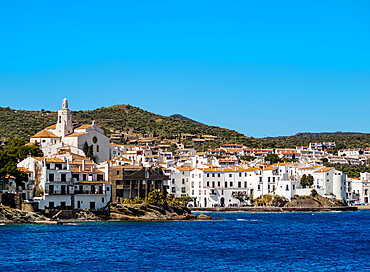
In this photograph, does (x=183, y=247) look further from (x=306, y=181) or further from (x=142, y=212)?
(x=306, y=181)

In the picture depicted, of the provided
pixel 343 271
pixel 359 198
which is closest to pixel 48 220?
pixel 343 271

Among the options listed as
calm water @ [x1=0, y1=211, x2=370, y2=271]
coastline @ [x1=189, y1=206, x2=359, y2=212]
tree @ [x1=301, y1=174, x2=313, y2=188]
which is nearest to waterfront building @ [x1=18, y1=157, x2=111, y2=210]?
calm water @ [x1=0, y1=211, x2=370, y2=271]

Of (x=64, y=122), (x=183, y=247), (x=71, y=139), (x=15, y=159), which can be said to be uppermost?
(x=64, y=122)

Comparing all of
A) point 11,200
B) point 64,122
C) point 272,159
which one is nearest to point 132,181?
point 11,200

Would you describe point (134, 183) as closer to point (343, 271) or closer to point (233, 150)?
point (343, 271)

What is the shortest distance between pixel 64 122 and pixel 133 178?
27.8 meters

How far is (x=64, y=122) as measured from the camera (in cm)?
9556

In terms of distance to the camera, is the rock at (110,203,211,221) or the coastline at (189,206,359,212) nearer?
the rock at (110,203,211,221)

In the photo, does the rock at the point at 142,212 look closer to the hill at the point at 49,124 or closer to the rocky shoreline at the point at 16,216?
the rocky shoreline at the point at 16,216

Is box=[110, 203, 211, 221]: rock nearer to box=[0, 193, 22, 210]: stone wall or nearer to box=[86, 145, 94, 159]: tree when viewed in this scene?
box=[0, 193, 22, 210]: stone wall

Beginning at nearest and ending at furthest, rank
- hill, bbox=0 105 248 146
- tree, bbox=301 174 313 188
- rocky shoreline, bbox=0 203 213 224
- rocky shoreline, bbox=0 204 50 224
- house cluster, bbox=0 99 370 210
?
rocky shoreline, bbox=0 204 50 224 < rocky shoreline, bbox=0 203 213 224 < house cluster, bbox=0 99 370 210 < tree, bbox=301 174 313 188 < hill, bbox=0 105 248 146

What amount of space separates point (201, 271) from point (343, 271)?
8.60 m

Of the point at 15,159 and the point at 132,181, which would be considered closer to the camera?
the point at 15,159

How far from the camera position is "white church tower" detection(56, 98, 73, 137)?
312 feet
